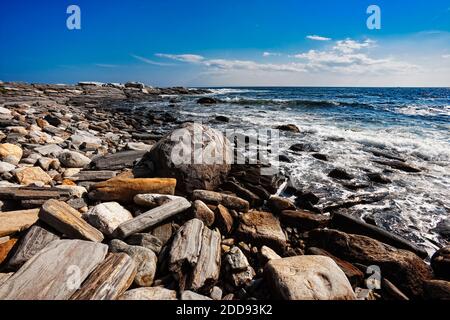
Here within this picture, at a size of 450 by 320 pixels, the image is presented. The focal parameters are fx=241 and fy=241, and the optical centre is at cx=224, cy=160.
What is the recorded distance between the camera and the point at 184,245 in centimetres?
290

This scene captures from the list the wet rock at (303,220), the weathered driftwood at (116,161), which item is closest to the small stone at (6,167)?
the weathered driftwood at (116,161)

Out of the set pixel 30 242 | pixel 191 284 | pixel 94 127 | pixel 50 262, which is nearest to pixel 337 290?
pixel 191 284

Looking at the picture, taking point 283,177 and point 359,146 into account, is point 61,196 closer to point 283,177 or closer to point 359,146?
point 283,177

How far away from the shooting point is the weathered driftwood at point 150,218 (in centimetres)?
306

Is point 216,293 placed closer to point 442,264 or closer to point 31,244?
point 31,244

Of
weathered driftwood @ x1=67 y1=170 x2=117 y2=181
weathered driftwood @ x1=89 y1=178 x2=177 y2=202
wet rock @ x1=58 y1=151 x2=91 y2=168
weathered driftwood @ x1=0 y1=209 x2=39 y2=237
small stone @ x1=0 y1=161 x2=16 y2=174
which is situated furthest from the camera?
wet rock @ x1=58 y1=151 x2=91 y2=168

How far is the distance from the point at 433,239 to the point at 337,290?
2974 millimetres

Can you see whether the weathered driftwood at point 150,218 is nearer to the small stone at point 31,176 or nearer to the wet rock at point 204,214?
the wet rock at point 204,214

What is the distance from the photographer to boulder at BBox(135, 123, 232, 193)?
462 cm

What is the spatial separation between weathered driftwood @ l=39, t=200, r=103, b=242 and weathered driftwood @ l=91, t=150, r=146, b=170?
8.40 feet

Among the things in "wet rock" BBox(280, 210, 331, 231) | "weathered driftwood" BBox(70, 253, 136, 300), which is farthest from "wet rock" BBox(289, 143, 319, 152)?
"weathered driftwood" BBox(70, 253, 136, 300)

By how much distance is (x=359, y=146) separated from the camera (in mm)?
9906

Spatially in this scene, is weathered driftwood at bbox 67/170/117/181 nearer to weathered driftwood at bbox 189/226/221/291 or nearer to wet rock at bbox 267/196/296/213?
weathered driftwood at bbox 189/226/221/291

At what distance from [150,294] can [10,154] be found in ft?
16.1
